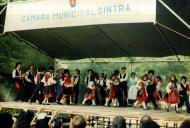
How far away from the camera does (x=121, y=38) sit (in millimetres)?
12055

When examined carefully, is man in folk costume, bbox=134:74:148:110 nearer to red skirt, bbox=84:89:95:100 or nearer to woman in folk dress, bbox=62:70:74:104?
red skirt, bbox=84:89:95:100

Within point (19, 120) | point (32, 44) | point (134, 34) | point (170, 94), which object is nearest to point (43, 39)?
point (32, 44)

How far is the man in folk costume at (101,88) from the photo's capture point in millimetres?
13951

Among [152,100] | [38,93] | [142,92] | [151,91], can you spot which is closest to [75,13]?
[142,92]

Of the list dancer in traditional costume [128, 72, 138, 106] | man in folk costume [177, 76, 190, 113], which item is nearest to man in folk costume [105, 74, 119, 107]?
dancer in traditional costume [128, 72, 138, 106]

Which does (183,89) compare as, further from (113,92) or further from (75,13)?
(75,13)

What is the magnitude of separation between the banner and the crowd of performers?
8.69ft

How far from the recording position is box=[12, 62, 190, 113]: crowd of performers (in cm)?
1225

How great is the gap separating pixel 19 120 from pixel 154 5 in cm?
438

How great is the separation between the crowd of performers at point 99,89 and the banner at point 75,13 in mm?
2648

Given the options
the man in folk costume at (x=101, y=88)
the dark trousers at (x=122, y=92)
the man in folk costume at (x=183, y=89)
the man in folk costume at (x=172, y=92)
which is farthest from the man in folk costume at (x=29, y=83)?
the man in folk costume at (x=183, y=89)

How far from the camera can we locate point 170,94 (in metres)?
11.9

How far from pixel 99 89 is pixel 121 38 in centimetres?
278

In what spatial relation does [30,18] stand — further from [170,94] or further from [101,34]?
[170,94]
